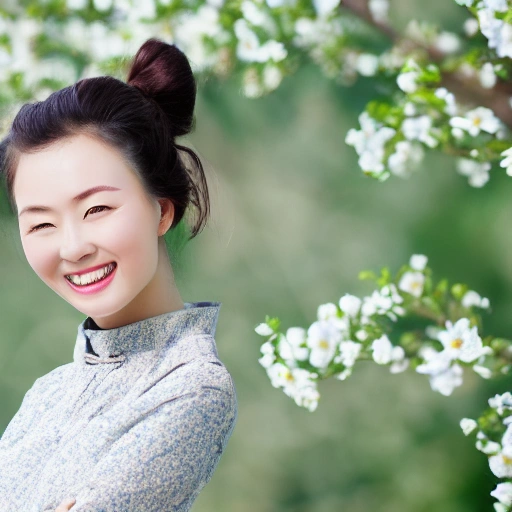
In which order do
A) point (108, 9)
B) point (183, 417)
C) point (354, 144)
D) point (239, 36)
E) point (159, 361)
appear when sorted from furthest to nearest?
point (108, 9), point (239, 36), point (354, 144), point (159, 361), point (183, 417)

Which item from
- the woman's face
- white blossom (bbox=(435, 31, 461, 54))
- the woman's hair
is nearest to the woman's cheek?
the woman's face

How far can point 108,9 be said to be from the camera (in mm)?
2432

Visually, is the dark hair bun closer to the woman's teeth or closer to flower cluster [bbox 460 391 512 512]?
the woman's teeth

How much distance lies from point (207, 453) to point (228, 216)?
1.33 m

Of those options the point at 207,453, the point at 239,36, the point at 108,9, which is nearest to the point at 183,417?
the point at 207,453

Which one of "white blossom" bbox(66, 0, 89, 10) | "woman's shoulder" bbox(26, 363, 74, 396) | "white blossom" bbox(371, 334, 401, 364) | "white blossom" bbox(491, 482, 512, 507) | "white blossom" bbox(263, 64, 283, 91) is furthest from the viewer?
"white blossom" bbox(66, 0, 89, 10)

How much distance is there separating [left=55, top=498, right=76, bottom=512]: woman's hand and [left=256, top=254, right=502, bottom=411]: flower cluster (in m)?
1.02

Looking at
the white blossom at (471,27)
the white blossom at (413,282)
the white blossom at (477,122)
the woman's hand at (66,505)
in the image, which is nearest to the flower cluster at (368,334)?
the white blossom at (413,282)

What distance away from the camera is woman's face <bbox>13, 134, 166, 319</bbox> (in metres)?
1.13

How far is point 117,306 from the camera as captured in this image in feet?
3.83

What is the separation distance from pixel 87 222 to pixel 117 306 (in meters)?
0.13

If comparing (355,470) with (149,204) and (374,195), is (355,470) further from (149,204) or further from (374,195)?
(149,204)

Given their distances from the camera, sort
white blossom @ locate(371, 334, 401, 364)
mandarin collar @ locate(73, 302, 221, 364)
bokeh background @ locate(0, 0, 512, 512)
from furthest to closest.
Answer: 1. bokeh background @ locate(0, 0, 512, 512)
2. white blossom @ locate(371, 334, 401, 364)
3. mandarin collar @ locate(73, 302, 221, 364)

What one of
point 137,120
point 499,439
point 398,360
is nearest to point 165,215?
point 137,120
